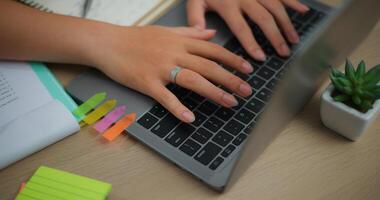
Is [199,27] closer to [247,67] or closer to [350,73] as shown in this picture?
[247,67]

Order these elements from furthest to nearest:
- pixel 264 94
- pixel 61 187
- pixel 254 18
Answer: pixel 254 18 < pixel 264 94 < pixel 61 187

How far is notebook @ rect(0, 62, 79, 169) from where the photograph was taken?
1.91ft

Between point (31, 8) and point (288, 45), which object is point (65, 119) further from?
point (288, 45)

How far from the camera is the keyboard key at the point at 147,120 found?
0.61 meters

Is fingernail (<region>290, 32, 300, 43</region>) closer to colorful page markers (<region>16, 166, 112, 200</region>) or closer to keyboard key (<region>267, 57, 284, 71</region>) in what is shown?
keyboard key (<region>267, 57, 284, 71</region>)

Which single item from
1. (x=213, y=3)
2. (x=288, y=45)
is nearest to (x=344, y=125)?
(x=288, y=45)

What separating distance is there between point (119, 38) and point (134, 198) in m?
0.28

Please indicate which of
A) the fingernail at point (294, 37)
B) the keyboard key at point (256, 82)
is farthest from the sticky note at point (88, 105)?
the fingernail at point (294, 37)

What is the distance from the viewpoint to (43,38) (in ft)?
2.26

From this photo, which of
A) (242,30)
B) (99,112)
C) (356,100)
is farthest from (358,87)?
(99,112)

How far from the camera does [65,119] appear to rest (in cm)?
60

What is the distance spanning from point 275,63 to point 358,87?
176 mm

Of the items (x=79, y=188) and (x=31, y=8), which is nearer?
(x=79, y=188)

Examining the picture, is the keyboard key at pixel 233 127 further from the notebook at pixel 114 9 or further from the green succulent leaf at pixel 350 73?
the notebook at pixel 114 9
